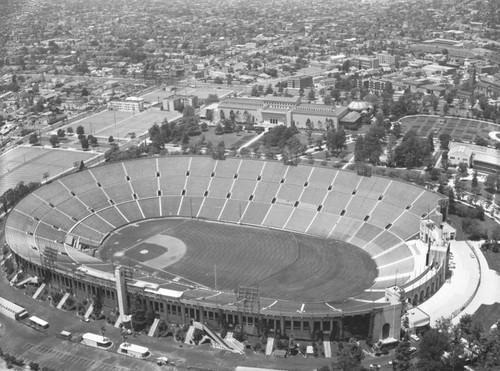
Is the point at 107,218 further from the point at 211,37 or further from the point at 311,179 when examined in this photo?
the point at 211,37

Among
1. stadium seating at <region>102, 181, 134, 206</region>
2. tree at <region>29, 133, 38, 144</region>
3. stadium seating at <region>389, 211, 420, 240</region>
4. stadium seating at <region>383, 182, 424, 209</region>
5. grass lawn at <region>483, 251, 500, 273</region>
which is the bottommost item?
grass lawn at <region>483, 251, 500, 273</region>

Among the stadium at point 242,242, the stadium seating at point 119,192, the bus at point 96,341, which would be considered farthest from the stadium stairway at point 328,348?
the stadium seating at point 119,192

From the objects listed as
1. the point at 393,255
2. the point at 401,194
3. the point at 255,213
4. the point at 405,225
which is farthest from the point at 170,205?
the point at 405,225

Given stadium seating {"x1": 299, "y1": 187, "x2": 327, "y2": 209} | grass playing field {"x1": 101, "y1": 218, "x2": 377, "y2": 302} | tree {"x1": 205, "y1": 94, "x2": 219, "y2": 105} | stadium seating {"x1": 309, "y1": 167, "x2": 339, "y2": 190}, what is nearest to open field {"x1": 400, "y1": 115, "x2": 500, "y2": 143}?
stadium seating {"x1": 309, "y1": 167, "x2": 339, "y2": 190}

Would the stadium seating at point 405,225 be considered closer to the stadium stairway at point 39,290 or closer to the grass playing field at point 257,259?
the grass playing field at point 257,259

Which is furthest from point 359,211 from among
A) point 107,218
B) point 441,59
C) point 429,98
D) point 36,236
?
point 441,59

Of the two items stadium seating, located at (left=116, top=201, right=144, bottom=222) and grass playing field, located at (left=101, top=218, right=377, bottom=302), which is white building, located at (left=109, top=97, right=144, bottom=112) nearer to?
stadium seating, located at (left=116, top=201, right=144, bottom=222)

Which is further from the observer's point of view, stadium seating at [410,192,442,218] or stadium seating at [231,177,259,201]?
stadium seating at [231,177,259,201]
